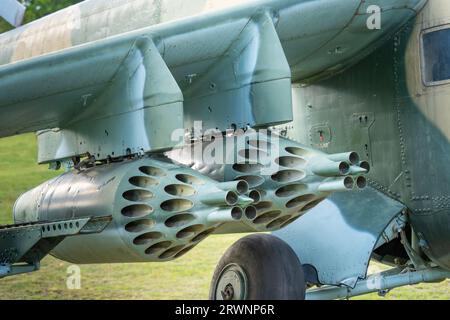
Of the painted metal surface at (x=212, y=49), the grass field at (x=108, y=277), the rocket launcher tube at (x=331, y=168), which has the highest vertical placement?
the painted metal surface at (x=212, y=49)

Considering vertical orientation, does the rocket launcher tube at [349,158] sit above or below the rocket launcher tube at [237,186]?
above

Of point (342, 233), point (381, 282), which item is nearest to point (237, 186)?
point (342, 233)

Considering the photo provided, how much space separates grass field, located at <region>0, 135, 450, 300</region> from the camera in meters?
13.6

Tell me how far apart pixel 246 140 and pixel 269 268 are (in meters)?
1.36

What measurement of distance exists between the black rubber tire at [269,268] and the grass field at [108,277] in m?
4.84

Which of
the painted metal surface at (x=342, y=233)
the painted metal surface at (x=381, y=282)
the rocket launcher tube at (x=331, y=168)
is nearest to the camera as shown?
the rocket launcher tube at (x=331, y=168)

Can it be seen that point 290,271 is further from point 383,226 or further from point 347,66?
point 347,66

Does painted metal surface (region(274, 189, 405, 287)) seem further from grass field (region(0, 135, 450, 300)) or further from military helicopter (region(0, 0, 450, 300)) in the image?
grass field (region(0, 135, 450, 300))

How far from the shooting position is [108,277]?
14.9 metres

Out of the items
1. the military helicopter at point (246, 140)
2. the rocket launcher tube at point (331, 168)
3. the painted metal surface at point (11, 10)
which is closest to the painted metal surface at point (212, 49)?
the military helicopter at point (246, 140)

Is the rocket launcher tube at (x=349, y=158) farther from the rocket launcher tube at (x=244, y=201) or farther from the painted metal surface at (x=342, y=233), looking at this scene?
the painted metal surface at (x=342, y=233)

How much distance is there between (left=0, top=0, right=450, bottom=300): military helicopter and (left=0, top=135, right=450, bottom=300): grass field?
15.1 feet

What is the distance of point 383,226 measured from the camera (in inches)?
327

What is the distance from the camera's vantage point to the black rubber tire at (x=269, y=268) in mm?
8180
